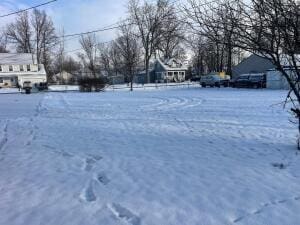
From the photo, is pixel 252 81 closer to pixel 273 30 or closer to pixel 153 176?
pixel 273 30

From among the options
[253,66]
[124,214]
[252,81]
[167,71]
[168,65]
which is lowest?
[124,214]

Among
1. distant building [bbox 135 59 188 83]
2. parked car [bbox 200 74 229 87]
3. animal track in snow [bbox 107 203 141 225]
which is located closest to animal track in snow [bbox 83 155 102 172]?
animal track in snow [bbox 107 203 141 225]

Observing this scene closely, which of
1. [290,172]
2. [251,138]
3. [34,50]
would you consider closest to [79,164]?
[290,172]

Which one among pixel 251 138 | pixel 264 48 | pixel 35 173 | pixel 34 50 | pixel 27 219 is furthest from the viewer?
pixel 34 50

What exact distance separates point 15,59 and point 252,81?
51.2 metres

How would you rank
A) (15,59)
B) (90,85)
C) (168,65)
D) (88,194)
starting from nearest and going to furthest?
(88,194) < (90,85) < (15,59) < (168,65)

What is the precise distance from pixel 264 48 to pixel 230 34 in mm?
734

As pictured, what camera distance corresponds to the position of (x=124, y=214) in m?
4.78

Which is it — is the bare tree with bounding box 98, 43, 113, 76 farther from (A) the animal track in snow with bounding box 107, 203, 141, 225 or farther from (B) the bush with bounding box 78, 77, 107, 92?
(A) the animal track in snow with bounding box 107, 203, 141, 225

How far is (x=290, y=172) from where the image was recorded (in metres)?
6.43

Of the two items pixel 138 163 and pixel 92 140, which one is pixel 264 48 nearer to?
pixel 138 163

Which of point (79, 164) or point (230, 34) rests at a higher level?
point (230, 34)

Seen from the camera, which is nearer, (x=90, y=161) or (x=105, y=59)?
(x=90, y=161)

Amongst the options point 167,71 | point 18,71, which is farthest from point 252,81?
point 18,71
